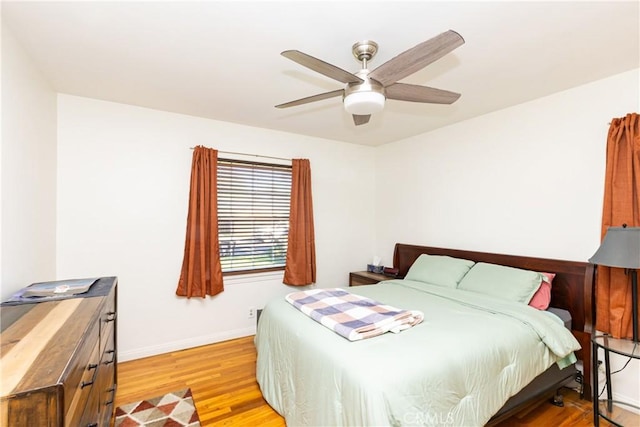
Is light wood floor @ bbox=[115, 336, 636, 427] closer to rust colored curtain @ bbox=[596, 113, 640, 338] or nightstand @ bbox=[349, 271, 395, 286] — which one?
rust colored curtain @ bbox=[596, 113, 640, 338]

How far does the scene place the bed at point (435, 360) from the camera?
1.45 m

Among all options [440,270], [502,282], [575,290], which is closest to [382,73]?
[502,282]

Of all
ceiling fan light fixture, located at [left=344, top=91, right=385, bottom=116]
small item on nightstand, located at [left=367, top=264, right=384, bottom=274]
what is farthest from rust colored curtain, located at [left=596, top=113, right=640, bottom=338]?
small item on nightstand, located at [left=367, top=264, right=384, bottom=274]

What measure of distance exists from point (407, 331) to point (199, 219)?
2432mm

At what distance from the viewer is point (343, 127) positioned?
146 inches

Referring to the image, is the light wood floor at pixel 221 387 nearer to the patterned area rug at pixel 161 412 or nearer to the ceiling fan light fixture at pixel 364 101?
the patterned area rug at pixel 161 412

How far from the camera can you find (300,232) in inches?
153

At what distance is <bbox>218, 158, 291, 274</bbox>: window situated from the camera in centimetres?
356

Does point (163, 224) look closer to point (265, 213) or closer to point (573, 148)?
point (265, 213)

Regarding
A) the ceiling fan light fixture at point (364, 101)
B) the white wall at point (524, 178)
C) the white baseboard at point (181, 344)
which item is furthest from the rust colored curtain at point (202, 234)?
the white wall at point (524, 178)

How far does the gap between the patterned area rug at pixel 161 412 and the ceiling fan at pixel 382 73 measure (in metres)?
2.40

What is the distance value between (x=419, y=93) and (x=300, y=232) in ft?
7.77

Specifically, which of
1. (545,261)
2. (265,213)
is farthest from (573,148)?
(265,213)

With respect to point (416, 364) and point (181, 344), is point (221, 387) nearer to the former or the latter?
point (181, 344)
